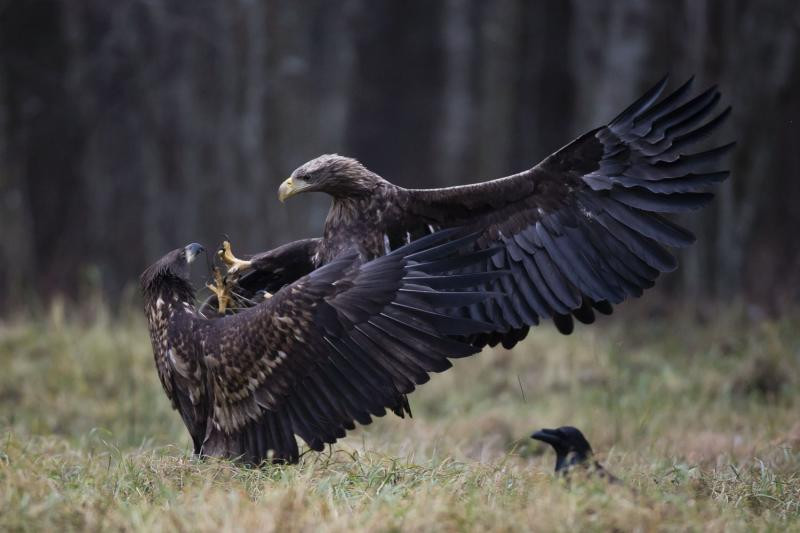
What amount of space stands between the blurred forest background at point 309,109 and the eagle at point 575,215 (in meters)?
5.75

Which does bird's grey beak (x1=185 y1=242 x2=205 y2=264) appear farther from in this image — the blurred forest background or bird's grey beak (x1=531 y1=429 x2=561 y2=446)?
the blurred forest background

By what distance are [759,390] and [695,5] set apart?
18.2ft

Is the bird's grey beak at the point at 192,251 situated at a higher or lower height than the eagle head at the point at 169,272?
higher

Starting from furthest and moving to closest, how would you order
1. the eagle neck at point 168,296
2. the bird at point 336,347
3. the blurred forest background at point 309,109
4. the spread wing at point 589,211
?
the blurred forest background at point 309,109 < the eagle neck at point 168,296 < the spread wing at point 589,211 < the bird at point 336,347

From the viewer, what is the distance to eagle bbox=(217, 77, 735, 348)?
5.18m

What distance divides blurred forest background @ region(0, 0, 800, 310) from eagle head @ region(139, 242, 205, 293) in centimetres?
647

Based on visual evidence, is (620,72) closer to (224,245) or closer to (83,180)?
(224,245)

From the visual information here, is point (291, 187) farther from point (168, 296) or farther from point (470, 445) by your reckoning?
point (470, 445)

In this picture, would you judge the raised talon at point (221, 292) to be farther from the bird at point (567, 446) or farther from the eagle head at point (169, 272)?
the bird at point (567, 446)

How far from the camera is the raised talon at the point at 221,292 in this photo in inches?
216

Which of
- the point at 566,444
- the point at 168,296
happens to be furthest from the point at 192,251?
the point at 566,444

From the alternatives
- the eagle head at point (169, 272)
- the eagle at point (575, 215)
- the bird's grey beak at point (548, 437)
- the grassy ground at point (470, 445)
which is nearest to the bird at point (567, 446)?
the bird's grey beak at point (548, 437)

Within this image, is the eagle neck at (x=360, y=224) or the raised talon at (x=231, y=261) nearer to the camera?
the eagle neck at (x=360, y=224)

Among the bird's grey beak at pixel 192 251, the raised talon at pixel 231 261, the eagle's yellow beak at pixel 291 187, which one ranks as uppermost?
the eagle's yellow beak at pixel 291 187
